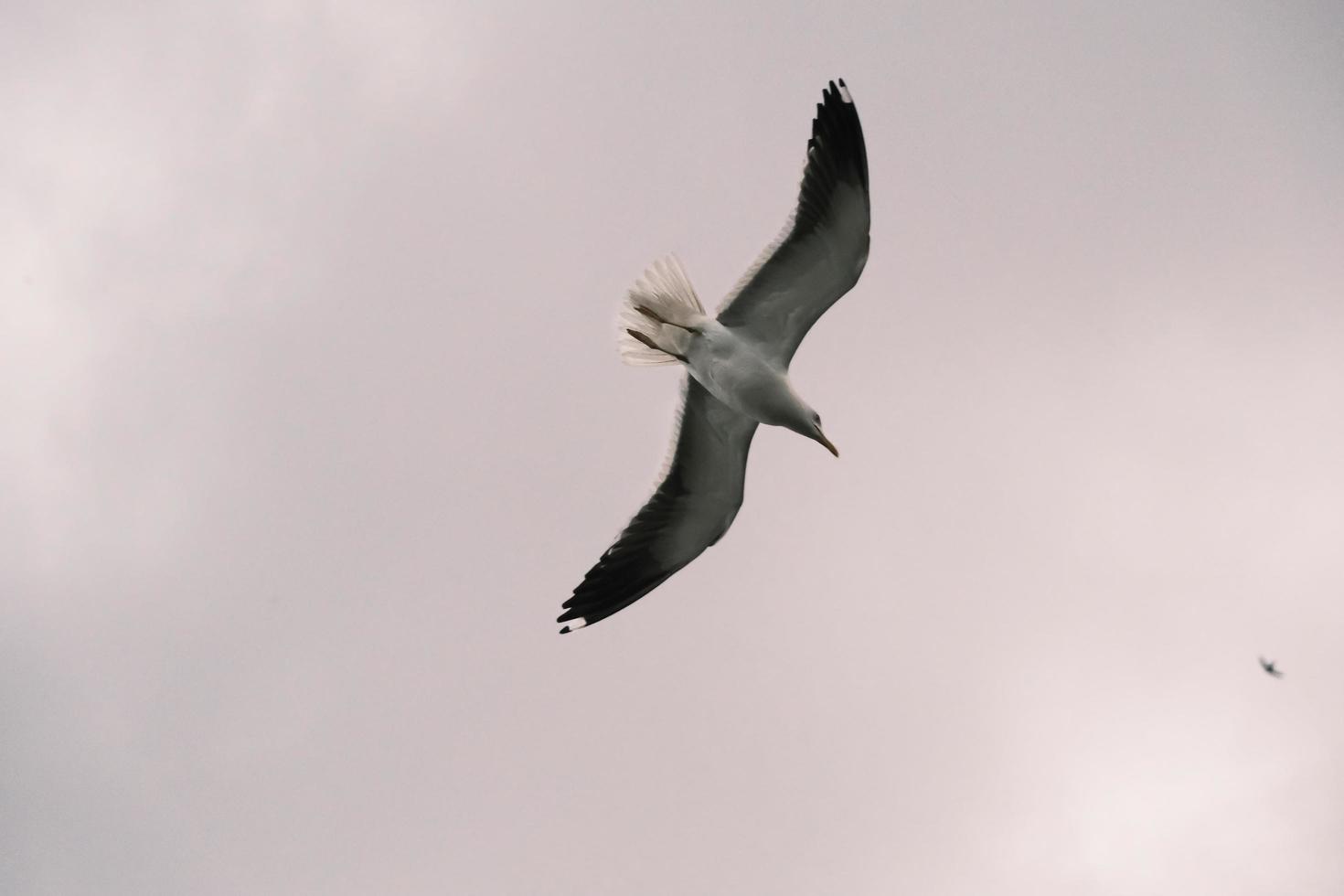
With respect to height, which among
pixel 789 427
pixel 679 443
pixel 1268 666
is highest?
pixel 679 443

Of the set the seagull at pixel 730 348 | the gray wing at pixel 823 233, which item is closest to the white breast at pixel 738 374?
the seagull at pixel 730 348

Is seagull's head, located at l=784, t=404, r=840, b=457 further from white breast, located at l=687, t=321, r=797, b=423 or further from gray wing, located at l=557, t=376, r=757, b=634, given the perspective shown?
gray wing, located at l=557, t=376, r=757, b=634

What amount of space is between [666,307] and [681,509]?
5.71ft

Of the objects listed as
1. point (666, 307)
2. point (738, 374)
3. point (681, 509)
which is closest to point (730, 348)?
point (738, 374)

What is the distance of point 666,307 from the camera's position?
8008 mm

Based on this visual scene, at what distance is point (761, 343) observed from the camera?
8.02 m

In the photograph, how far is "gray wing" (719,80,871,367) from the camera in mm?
7262

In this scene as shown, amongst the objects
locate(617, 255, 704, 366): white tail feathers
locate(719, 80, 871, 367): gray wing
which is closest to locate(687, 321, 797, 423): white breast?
locate(617, 255, 704, 366): white tail feathers

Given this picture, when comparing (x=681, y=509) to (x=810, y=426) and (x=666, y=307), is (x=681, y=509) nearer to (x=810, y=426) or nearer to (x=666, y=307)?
(x=810, y=426)

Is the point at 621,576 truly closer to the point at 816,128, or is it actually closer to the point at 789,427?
the point at 789,427

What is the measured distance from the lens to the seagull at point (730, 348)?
7320 mm

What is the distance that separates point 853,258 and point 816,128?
40.4 inches

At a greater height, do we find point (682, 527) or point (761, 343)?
point (761, 343)

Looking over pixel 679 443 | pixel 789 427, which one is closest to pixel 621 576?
pixel 679 443
